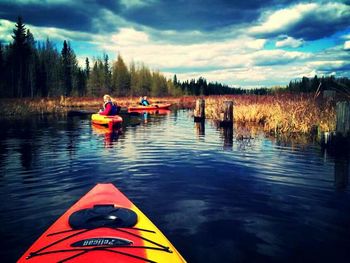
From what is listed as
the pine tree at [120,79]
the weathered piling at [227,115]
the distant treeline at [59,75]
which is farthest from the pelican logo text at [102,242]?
the pine tree at [120,79]

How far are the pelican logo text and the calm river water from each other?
116cm

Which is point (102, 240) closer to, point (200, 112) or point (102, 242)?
point (102, 242)

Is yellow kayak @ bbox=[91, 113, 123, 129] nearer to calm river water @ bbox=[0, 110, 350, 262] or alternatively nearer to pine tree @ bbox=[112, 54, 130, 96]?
calm river water @ bbox=[0, 110, 350, 262]

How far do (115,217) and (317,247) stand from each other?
2.65 metres

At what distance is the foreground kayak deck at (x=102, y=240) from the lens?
9.20ft

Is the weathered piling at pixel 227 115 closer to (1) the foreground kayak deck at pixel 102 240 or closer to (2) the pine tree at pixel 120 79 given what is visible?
(1) the foreground kayak deck at pixel 102 240

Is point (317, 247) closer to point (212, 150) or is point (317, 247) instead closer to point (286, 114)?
point (212, 150)

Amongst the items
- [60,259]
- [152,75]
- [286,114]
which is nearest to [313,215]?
[60,259]

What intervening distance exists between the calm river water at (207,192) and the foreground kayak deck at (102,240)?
2.74 feet

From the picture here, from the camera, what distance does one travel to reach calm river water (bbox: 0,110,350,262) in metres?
4.19

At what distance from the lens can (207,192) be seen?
632 centimetres

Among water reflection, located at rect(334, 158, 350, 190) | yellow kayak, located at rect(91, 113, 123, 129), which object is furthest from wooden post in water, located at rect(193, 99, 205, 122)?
water reflection, located at rect(334, 158, 350, 190)

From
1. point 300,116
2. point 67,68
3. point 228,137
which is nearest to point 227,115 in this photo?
point 228,137

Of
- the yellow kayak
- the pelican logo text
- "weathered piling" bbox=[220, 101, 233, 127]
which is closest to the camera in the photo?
the pelican logo text
